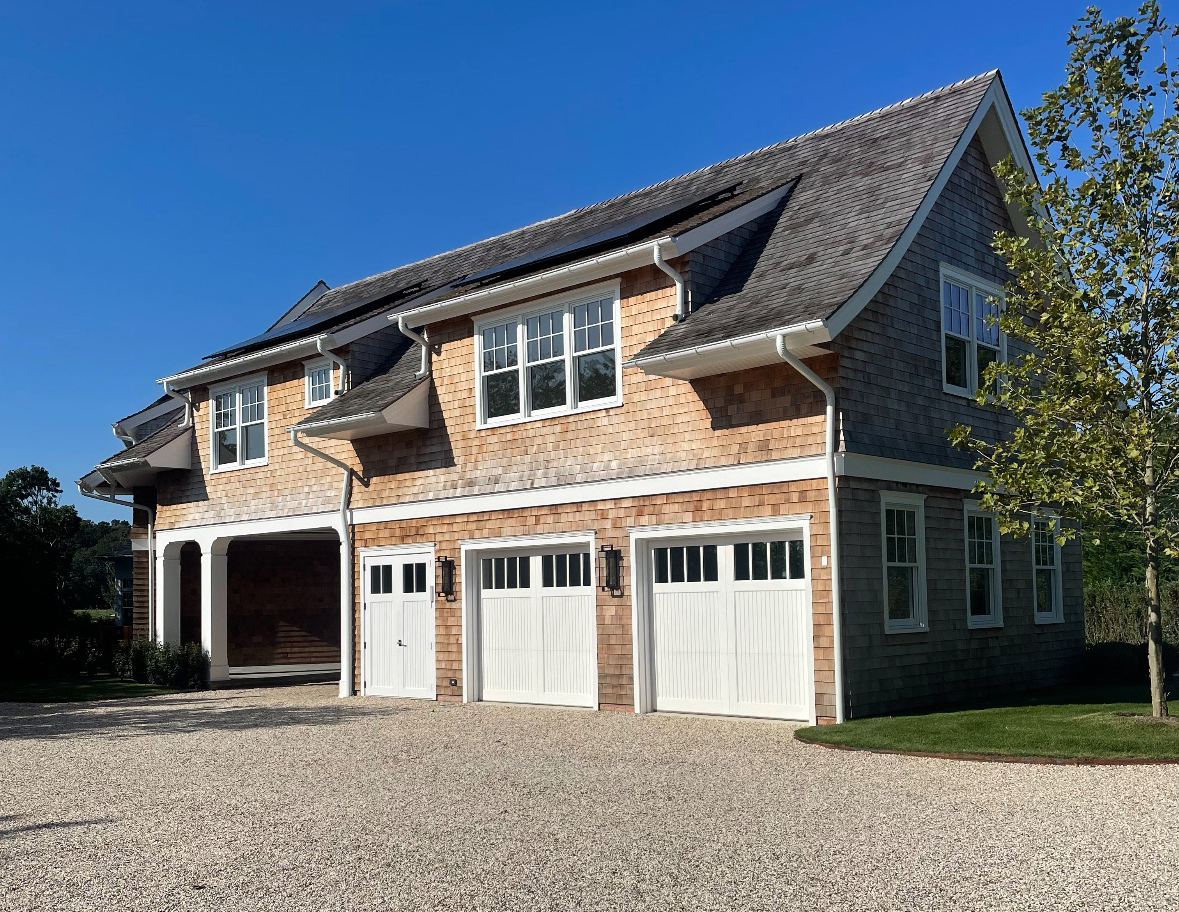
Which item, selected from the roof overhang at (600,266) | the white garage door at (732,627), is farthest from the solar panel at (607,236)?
the white garage door at (732,627)

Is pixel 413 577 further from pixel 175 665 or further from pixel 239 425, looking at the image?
pixel 175 665

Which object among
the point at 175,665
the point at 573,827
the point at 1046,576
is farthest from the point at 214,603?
the point at 573,827

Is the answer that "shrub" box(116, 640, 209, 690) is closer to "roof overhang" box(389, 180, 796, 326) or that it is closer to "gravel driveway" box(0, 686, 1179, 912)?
"roof overhang" box(389, 180, 796, 326)

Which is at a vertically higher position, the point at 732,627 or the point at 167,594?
the point at 167,594

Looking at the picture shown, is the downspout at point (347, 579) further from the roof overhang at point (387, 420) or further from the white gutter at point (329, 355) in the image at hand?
the white gutter at point (329, 355)

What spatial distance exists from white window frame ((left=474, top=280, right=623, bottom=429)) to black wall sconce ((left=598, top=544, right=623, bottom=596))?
6.47 feet

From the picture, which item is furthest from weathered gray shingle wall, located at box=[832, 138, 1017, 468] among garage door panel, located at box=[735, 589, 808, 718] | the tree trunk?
the tree trunk

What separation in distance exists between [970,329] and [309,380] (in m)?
11.2

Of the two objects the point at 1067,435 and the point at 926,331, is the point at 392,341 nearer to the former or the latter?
the point at 926,331

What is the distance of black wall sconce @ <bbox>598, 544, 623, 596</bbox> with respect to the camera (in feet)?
52.4

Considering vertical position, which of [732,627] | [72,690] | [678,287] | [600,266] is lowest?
[72,690]

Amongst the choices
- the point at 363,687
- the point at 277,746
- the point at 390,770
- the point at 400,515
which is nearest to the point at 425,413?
the point at 400,515

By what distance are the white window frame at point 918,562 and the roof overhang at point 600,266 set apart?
406 cm

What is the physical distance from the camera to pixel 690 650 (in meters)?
15.4
